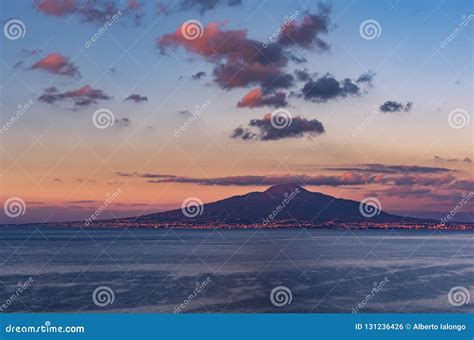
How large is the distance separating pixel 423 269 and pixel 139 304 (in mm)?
32774

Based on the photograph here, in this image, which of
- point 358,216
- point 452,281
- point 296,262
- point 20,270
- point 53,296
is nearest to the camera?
point 53,296

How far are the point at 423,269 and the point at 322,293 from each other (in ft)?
69.5

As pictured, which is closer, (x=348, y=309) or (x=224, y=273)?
(x=348, y=309)

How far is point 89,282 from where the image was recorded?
156ft

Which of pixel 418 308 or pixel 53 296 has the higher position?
pixel 418 308

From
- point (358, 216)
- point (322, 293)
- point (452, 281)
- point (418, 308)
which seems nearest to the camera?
point (418, 308)

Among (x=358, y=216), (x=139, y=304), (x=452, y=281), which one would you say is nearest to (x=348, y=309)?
(x=139, y=304)

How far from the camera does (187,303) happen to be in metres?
35.7

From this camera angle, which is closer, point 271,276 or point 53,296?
point 53,296

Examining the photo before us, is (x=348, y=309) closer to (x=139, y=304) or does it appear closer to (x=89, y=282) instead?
(x=139, y=304)

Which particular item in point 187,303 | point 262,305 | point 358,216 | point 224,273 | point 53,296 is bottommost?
point 53,296

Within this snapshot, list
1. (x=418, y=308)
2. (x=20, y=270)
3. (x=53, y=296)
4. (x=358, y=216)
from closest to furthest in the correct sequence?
(x=418, y=308), (x=53, y=296), (x=20, y=270), (x=358, y=216)

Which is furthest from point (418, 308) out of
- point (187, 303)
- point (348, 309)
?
point (187, 303)

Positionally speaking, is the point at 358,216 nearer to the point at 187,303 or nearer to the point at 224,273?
the point at 224,273
